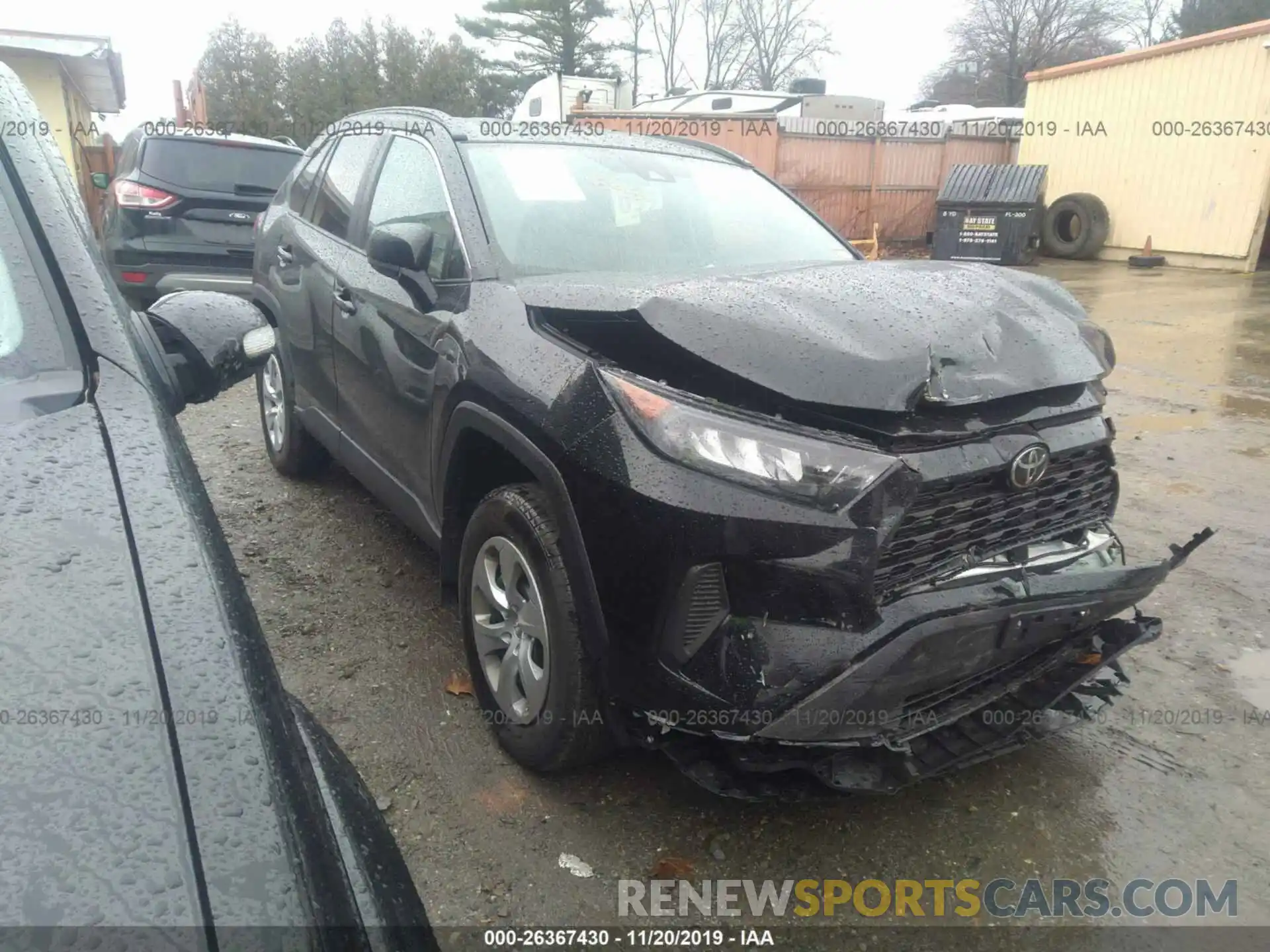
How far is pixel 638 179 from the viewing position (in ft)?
11.4

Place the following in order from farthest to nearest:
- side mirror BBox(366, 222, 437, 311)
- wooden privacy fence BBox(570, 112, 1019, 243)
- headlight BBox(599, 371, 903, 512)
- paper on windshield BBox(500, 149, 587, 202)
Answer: wooden privacy fence BBox(570, 112, 1019, 243)
paper on windshield BBox(500, 149, 587, 202)
side mirror BBox(366, 222, 437, 311)
headlight BBox(599, 371, 903, 512)

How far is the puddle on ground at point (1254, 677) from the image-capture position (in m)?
3.03

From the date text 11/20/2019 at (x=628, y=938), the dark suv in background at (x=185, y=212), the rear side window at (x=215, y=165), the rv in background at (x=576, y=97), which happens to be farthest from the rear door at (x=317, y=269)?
the rv in background at (x=576, y=97)

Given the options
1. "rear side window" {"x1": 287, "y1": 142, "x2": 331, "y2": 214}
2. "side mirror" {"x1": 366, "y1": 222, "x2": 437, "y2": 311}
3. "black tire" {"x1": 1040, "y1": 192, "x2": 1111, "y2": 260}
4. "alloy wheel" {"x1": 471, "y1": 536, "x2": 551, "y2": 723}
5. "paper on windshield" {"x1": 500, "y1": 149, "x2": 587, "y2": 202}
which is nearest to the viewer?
"alloy wheel" {"x1": 471, "y1": 536, "x2": 551, "y2": 723}

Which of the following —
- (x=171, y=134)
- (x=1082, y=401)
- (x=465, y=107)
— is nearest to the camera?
(x=1082, y=401)

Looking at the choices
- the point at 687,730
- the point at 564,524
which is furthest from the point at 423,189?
the point at 687,730

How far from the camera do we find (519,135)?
346 centimetres

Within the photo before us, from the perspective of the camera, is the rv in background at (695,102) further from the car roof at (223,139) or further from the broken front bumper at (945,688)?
the broken front bumper at (945,688)

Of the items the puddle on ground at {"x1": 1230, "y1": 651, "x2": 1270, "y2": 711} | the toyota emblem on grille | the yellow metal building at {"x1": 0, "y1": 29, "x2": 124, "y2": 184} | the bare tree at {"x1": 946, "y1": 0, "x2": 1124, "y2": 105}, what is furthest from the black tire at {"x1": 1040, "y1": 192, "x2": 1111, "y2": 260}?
the bare tree at {"x1": 946, "y1": 0, "x2": 1124, "y2": 105}

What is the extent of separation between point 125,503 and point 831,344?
1449 mm

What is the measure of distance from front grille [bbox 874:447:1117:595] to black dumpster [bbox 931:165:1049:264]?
1223 centimetres

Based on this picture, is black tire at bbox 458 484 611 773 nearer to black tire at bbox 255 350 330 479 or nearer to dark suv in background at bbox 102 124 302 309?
black tire at bbox 255 350 330 479

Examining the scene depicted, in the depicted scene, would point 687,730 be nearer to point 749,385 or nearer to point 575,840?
point 575,840

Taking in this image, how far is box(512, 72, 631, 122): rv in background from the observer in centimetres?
1698
